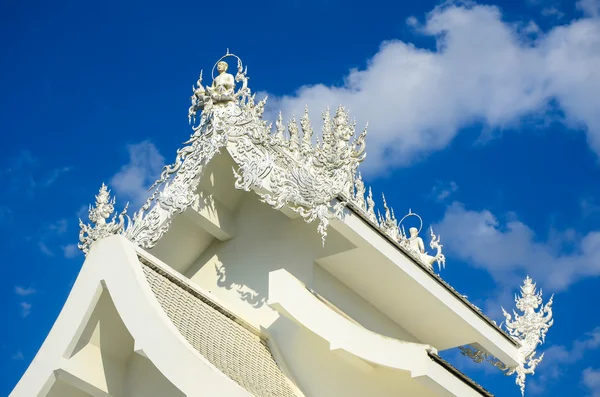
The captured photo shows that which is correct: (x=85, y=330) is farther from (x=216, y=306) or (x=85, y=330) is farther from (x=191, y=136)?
(x=191, y=136)

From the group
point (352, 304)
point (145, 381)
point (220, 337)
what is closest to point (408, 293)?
point (352, 304)

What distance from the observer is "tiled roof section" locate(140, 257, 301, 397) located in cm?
840

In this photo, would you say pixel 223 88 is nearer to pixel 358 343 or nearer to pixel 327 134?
pixel 327 134

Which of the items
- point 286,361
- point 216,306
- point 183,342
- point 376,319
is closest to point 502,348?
point 376,319

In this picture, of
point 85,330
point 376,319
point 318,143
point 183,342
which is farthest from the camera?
point 376,319

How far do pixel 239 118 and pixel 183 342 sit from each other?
8.43ft

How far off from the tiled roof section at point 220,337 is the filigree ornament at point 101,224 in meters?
0.51

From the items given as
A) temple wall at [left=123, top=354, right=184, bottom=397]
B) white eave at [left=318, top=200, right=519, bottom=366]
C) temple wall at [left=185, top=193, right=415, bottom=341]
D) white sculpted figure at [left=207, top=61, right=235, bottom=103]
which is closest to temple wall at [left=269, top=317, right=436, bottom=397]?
temple wall at [left=185, top=193, right=415, bottom=341]

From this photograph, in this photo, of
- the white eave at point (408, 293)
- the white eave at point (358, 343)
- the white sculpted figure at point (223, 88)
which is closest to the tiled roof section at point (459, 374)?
Result: the white eave at point (358, 343)

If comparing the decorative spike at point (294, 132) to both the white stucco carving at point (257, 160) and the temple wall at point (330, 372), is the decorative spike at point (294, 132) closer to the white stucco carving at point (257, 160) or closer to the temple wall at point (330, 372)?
the white stucco carving at point (257, 160)

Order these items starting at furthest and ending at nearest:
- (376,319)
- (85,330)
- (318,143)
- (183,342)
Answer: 1. (376,319)
2. (318,143)
3. (85,330)
4. (183,342)

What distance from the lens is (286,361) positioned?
9414 millimetres

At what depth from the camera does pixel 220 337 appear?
8.94 m

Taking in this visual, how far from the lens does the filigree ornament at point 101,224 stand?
931 centimetres
